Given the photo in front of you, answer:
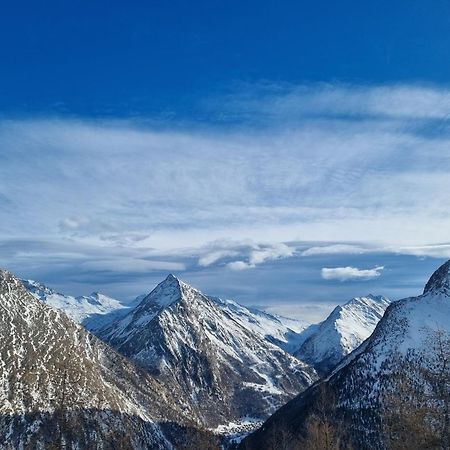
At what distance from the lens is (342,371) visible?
198m

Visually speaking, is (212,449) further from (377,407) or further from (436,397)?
(436,397)

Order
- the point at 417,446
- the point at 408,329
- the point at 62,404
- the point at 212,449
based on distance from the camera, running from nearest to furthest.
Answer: the point at 62,404 < the point at 417,446 < the point at 212,449 < the point at 408,329

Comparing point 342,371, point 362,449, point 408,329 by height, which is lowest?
point 362,449

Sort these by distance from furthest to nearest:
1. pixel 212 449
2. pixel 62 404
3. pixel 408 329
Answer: pixel 408 329 < pixel 212 449 < pixel 62 404

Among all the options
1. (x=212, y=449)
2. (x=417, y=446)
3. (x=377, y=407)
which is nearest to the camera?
(x=417, y=446)

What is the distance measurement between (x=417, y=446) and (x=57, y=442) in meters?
26.4

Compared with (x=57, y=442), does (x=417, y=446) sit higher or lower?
lower

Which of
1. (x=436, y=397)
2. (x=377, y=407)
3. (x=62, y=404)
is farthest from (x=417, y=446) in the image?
(x=377, y=407)

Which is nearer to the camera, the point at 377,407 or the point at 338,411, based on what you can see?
the point at 377,407

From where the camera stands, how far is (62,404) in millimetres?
36219

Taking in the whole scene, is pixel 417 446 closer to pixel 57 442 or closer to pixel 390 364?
pixel 57 442

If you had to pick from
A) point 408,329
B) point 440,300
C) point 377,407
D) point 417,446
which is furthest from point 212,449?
point 417,446

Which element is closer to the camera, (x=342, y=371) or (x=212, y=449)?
(x=212, y=449)

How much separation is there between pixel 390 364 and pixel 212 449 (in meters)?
68.8
